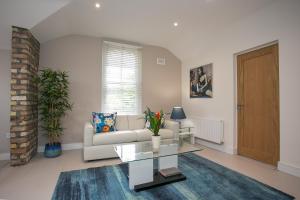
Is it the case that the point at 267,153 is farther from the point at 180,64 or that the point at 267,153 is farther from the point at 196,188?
the point at 180,64

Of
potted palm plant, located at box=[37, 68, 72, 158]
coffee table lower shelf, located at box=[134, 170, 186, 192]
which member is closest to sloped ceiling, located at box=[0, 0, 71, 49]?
potted palm plant, located at box=[37, 68, 72, 158]

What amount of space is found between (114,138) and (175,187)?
1.54m

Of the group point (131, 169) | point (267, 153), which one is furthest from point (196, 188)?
point (267, 153)

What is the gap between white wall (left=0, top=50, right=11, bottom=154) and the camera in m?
3.18

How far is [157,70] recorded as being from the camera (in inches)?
190

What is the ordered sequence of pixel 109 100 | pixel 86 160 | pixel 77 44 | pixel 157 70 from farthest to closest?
pixel 157 70 < pixel 109 100 < pixel 77 44 < pixel 86 160

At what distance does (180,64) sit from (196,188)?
12.5 feet

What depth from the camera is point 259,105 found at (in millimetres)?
3094

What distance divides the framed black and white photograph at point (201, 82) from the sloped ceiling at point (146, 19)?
601mm

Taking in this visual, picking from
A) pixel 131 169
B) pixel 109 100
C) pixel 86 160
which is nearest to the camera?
pixel 131 169

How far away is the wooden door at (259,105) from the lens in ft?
9.30

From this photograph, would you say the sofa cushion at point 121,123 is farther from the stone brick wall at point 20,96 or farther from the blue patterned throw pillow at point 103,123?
the stone brick wall at point 20,96

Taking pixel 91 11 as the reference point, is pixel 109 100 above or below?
below

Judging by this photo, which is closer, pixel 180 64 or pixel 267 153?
pixel 267 153
